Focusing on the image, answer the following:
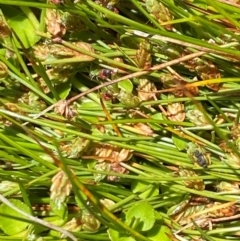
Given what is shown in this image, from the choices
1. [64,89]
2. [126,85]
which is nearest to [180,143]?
[126,85]

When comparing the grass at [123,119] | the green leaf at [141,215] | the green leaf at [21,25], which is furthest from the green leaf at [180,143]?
Result: the green leaf at [21,25]

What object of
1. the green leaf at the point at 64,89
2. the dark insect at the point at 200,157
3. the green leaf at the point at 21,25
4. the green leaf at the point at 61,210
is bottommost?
the green leaf at the point at 61,210

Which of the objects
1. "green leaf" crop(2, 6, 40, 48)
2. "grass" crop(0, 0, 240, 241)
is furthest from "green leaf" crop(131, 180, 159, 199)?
"green leaf" crop(2, 6, 40, 48)

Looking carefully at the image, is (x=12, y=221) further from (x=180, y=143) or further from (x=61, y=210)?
(x=180, y=143)

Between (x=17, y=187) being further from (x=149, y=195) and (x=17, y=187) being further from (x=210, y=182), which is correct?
(x=210, y=182)

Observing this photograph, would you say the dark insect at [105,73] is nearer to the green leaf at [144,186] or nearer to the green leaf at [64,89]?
the green leaf at [64,89]

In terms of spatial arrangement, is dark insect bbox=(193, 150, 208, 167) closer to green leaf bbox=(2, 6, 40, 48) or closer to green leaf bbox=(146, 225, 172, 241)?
green leaf bbox=(146, 225, 172, 241)

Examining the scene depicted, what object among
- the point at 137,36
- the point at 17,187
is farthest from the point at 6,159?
the point at 137,36
